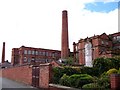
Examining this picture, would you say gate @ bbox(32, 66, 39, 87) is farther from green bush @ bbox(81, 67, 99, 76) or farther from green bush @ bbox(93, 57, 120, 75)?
green bush @ bbox(93, 57, 120, 75)

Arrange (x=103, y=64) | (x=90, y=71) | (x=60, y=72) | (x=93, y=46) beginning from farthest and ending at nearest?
(x=93, y=46) < (x=103, y=64) < (x=90, y=71) < (x=60, y=72)

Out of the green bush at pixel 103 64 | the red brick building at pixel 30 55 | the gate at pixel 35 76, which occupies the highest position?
the red brick building at pixel 30 55

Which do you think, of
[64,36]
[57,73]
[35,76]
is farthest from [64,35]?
[57,73]

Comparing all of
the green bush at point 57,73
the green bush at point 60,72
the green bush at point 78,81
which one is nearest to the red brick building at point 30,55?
the green bush at point 60,72

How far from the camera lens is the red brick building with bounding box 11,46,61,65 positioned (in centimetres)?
8462

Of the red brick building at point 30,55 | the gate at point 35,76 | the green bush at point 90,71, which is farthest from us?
the red brick building at point 30,55

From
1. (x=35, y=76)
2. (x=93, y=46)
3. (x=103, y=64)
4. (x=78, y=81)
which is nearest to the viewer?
(x=78, y=81)

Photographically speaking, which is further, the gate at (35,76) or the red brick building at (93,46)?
the red brick building at (93,46)

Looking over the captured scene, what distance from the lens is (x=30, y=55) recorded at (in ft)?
285

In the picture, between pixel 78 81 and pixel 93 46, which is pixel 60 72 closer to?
pixel 78 81

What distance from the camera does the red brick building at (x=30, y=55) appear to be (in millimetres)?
84625

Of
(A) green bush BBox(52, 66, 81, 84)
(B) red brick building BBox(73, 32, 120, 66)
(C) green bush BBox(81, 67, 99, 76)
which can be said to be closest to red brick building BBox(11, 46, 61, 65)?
(B) red brick building BBox(73, 32, 120, 66)

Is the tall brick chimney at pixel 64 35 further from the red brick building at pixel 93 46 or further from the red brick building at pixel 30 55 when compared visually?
the red brick building at pixel 30 55

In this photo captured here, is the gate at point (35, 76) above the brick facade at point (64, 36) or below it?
below
